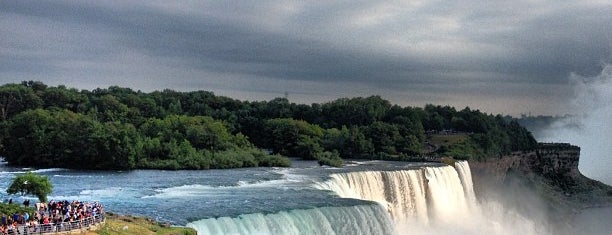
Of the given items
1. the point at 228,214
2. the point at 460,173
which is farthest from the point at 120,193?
the point at 460,173

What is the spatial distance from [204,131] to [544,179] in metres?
49.7

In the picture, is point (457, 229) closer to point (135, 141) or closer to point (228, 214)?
point (228, 214)

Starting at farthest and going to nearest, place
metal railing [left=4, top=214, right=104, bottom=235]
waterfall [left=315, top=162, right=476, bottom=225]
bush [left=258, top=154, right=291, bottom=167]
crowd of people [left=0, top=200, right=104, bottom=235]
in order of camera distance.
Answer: bush [left=258, top=154, right=291, bottom=167], waterfall [left=315, top=162, right=476, bottom=225], crowd of people [left=0, top=200, right=104, bottom=235], metal railing [left=4, top=214, right=104, bottom=235]

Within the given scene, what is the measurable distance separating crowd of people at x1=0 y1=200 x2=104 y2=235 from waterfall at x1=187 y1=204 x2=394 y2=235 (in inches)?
182

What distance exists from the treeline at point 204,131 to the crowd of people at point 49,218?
33052mm

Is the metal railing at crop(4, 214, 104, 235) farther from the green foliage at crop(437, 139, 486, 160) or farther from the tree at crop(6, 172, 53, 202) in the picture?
the green foliage at crop(437, 139, 486, 160)

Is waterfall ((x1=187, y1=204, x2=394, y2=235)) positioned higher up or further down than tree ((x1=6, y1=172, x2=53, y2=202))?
further down

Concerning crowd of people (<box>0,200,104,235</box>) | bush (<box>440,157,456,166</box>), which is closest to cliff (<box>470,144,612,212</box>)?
bush (<box>440,157,456,166</box>)

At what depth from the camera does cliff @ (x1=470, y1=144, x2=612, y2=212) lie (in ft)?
262

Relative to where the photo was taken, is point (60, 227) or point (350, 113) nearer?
point (60, 227)

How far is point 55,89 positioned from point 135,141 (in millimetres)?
33619

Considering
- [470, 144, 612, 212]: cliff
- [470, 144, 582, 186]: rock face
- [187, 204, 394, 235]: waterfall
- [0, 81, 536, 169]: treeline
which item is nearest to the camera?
[187, 204, 394, 235]: waterfall

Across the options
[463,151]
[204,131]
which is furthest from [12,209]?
[463,151]

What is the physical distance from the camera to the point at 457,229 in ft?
175
